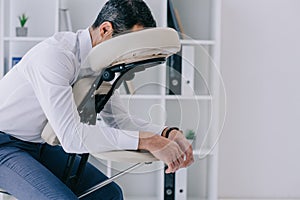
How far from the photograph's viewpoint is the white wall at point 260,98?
3.09 metres

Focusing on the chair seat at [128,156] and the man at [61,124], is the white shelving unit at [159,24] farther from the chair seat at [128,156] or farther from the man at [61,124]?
the chair seat at [128,156]

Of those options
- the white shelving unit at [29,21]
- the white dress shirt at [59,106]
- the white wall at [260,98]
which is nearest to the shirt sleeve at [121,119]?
the white dress shirt at [59,106]

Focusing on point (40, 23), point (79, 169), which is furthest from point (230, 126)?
point (79, 169)

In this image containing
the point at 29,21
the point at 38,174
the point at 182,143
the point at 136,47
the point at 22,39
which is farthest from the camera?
the point at 29,21

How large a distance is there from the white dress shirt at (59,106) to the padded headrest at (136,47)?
0.08 meters

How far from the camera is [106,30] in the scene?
5.09 feet

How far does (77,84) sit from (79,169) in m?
0.33

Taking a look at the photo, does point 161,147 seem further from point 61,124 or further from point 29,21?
point 29,21

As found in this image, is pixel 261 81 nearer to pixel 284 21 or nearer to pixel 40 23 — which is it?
pixel 284 21

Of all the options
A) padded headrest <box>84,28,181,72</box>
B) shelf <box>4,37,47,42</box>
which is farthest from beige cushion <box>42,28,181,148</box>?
shelf <box>4,37,47,42</box>

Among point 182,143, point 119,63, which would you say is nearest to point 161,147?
point 182,143

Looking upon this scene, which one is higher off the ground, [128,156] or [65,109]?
[65,109]

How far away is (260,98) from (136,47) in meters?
1.88

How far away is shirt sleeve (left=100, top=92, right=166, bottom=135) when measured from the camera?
1.48 metres
